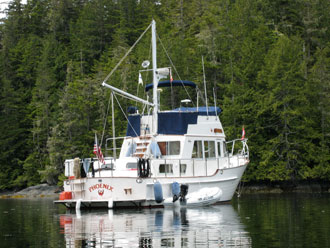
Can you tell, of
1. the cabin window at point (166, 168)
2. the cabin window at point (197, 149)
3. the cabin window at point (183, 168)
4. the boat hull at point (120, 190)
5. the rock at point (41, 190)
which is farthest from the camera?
the rock at point (41, 190)

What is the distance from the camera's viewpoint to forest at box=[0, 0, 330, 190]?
139 ft

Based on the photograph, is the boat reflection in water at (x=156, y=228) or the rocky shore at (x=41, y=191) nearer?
the boat reflection in water at (x=156, y=228)

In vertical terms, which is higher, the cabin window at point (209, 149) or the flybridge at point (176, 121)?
the flybridge at point (176, 121)

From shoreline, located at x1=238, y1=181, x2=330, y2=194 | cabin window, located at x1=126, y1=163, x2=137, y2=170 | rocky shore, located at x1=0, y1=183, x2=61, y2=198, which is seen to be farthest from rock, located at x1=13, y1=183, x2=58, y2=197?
cabin window, located at x1=126, y1=163, x2=137, y2=170

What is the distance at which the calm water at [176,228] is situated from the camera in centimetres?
1490

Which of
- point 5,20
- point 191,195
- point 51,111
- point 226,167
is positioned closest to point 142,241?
point 191,195

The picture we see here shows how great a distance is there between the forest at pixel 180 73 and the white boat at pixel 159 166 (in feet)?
29.5

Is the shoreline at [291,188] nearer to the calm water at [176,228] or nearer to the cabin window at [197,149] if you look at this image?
the cabin window at [197,149]

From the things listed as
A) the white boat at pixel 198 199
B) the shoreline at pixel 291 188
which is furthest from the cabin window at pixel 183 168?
the shoreline at pixel 291 188

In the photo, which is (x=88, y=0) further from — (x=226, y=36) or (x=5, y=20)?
(x=226, y=36)

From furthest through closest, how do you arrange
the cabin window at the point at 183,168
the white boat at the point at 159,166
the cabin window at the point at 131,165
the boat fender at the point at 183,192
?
the cabin window at the point at 183,168 → the cabin window at the point at 131,165 → the boat fender at the point at 183,192 → the white boat at the point at 159,166

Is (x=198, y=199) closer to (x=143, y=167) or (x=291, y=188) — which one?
(x=143, y=167)

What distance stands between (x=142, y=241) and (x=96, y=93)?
4081cm

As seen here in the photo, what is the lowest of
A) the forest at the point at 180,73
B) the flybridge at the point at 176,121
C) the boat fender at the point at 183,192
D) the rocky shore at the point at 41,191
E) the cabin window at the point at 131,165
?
the rocky shore at the point at 41,191
